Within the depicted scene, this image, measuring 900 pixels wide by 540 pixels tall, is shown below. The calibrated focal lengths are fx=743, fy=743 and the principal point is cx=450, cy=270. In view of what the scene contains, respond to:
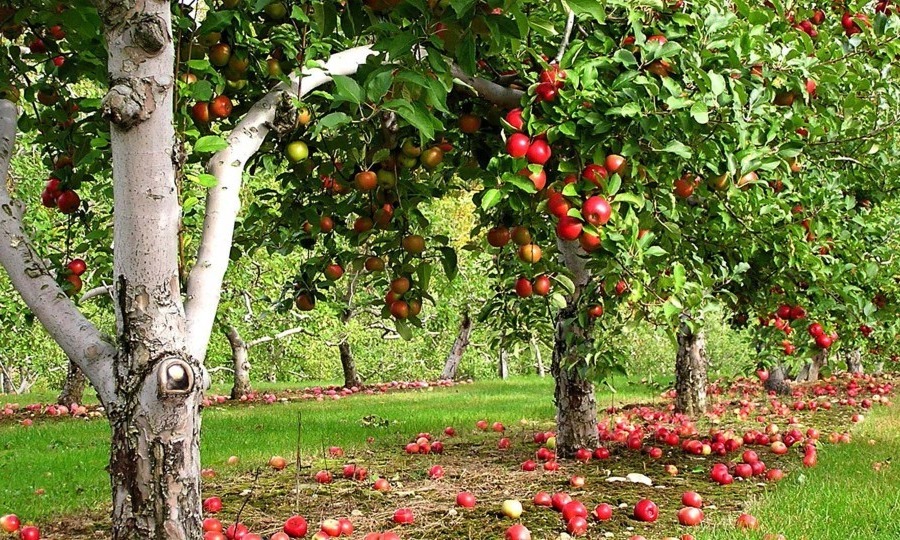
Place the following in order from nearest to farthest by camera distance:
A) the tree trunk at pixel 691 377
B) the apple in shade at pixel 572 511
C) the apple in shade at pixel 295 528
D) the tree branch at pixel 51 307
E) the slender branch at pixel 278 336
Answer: the tree branch at pixel 51 307 → the apple in shade at pixel 295 528 → the apple in shade at pixel 572 511 → the tree trunk at pixel 691 377 → the slender branch at pixel 278 336

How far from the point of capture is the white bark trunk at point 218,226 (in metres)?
2.61

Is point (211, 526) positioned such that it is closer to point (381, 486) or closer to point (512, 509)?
point (381, 486)

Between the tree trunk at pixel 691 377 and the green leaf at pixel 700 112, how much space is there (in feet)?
20.5

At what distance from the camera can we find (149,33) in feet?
7.61

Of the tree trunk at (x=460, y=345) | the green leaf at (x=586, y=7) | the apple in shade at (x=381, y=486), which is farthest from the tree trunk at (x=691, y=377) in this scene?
the tree trunk at (x=460, y=345)

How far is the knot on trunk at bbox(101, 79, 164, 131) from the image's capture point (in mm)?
2268

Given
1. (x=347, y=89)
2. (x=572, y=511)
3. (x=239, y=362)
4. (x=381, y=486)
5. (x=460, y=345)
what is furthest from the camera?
(x=460, y=345)

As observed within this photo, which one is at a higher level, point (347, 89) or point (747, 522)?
point (347, 89)

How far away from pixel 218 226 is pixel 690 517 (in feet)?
8.76

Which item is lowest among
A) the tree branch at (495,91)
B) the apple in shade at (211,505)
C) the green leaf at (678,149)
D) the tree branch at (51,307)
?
the apple in shade at (211,505)

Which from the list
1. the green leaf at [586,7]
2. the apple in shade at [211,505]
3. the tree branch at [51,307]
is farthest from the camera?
the apple in shade at [211,505]

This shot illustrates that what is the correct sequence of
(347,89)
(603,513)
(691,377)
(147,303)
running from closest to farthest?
1. (347,89)
2. (147,303)
3. (603,513)
4. (691,377)

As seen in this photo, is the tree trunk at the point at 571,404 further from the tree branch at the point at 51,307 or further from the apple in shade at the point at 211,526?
the tree branch at the point at 51,307

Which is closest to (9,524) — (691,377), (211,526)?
(211,526)
